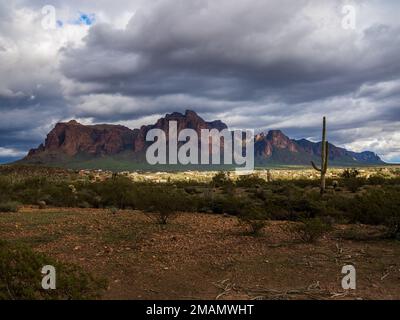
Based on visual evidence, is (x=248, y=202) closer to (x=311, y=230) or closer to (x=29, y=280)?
(x=311, y=230)

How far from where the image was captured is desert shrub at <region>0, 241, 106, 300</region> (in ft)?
19.9

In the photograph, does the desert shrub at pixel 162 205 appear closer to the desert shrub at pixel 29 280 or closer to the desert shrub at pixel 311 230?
the desert shrub at pixel 311 230

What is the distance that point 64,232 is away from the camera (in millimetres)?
13945

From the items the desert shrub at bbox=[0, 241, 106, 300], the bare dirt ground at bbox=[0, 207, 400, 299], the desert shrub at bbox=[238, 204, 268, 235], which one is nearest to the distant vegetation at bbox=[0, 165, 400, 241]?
the desert shrub at bbox=[238, 204, 268, 235]

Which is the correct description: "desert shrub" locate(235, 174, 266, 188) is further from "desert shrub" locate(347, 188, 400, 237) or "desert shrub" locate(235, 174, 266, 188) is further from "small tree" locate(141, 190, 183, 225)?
"small tree" locate(141, 190, 183, 225)

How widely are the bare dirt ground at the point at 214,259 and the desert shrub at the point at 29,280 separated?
62.4 inches

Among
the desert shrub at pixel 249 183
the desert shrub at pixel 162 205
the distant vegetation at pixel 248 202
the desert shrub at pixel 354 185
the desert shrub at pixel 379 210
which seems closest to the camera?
the desert shrub at pixel 379 210

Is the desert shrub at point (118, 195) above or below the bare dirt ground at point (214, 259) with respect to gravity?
above

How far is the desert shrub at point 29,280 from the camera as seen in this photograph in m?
6.05

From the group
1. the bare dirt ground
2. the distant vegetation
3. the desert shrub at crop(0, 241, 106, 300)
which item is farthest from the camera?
the distant vegetation

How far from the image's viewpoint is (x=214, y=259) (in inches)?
415

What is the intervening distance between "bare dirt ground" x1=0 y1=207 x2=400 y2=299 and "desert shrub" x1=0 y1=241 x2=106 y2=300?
1.58m

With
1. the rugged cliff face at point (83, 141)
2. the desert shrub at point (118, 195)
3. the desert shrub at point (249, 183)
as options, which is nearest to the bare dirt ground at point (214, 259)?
the desert shrub at point (118, 195)
